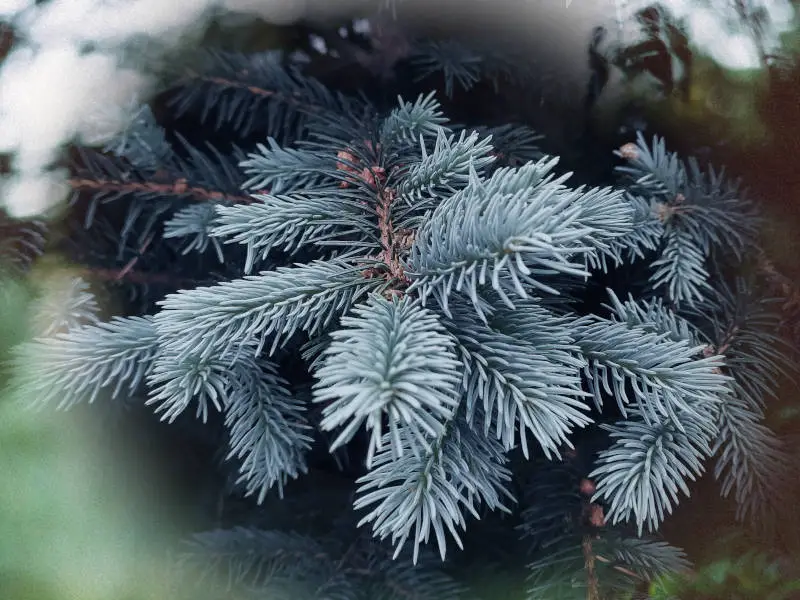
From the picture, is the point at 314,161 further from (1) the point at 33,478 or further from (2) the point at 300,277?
(1) the point at 33,478

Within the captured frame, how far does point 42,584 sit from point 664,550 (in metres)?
0.30

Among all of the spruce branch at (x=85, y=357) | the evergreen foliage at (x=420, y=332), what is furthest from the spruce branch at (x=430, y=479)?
the spruce branch at (x=85, y=357)

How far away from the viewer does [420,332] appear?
0.16 m

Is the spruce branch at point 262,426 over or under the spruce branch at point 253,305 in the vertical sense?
under

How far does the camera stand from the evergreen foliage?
175 mm

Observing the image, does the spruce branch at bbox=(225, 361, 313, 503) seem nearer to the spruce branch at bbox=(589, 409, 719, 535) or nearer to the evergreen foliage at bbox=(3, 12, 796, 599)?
the evergreen foliage at bbox=(3, 12, 796, 599)

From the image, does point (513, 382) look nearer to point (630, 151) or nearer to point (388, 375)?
point (388, 375)

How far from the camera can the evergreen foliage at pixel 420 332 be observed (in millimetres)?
175

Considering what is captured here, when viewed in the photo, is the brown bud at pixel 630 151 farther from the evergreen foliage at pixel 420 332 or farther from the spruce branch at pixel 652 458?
the spruce branch at pixel 652 458

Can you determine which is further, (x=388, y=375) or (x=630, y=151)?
(x=630, y=151)

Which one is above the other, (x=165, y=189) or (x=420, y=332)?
(x=165, y=189)

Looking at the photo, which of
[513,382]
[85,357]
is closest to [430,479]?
[513,382]

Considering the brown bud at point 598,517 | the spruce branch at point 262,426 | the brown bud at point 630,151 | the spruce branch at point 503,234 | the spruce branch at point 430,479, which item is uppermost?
the brown bud at point 630,151

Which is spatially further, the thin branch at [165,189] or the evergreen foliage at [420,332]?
the thin branch at [165,189]
